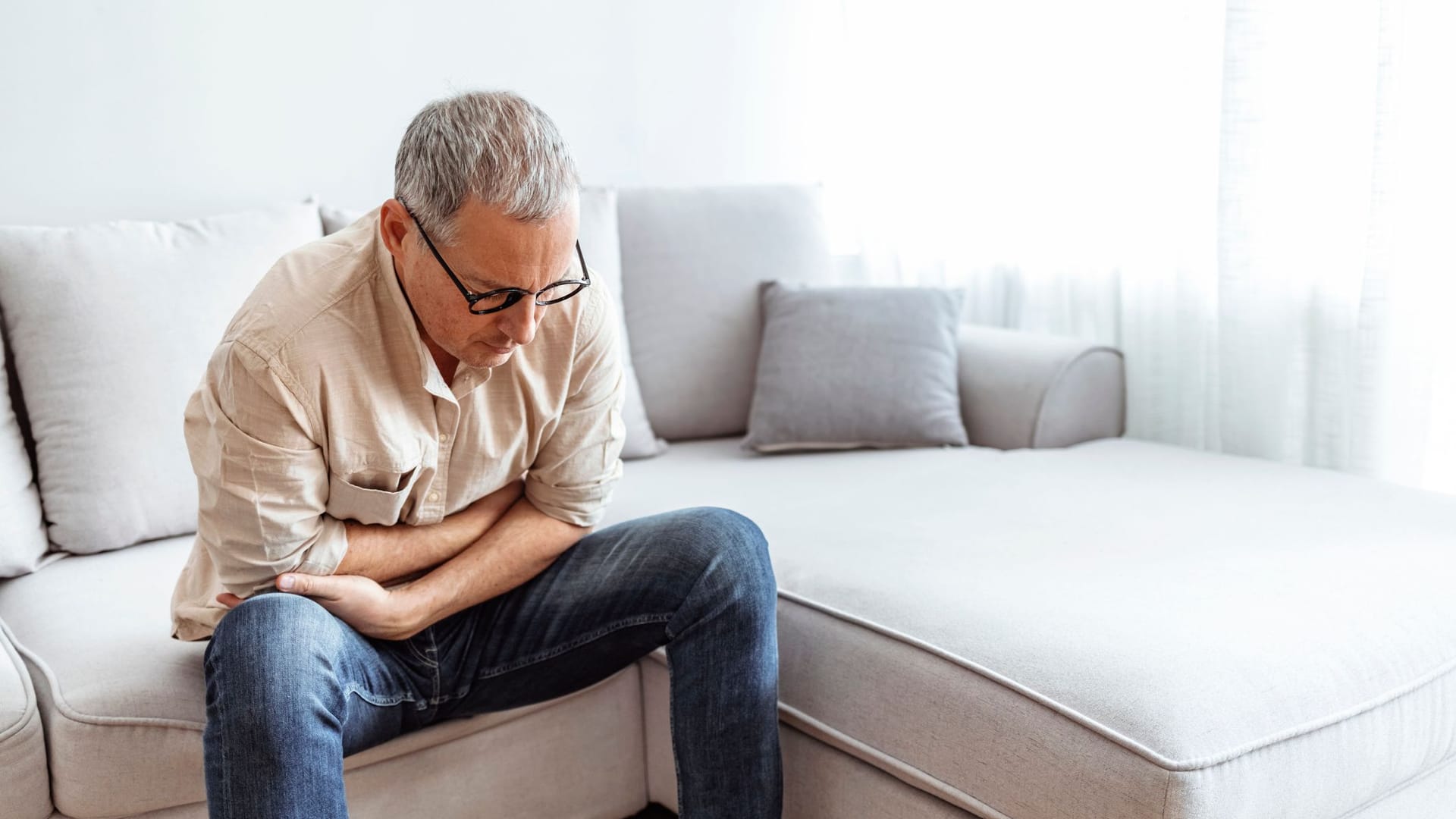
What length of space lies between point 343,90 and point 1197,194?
1.70 m

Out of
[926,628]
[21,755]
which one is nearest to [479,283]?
[926,628]

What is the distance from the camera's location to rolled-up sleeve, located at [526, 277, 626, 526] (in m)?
1.46

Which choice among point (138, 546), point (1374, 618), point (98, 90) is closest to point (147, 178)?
point (98, 90)

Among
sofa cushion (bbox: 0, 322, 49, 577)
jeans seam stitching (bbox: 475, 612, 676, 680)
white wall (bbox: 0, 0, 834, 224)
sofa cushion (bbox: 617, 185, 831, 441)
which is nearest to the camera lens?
jeans seam stitching (bbox: 475, 612, 676, 680)

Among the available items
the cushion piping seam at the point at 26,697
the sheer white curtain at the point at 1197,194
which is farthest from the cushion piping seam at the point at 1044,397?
the cushion piping seam at the point at 26,697

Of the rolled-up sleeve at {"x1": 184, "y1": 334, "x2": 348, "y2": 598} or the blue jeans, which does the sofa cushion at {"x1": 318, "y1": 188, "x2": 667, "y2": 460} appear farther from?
the rolled-up sleeve at {"x1": 184, "y1": 334, "x2": 348, "y2": 598}

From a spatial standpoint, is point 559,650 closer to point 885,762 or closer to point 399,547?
point 399,547

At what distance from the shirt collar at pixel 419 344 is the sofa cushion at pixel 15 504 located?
0.85 m

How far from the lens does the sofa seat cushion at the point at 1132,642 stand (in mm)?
1195

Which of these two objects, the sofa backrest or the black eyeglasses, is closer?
the black eyeglasses

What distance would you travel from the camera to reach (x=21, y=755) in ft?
4.44

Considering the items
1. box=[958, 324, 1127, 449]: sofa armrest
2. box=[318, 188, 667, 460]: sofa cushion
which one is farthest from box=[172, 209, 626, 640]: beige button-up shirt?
box=[958, 324, 1127, 449]: sofa armrest

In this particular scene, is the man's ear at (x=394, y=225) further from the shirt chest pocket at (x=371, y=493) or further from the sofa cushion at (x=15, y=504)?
the sofa cushion at (x=15, y=504)

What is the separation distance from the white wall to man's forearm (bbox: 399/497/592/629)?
3.91ft
